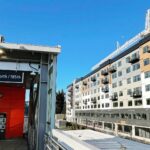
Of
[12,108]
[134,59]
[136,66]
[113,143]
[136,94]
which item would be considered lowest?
[113,143]

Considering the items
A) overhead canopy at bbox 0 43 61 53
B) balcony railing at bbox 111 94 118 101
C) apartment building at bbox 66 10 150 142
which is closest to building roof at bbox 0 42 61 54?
overhead canopy at bbox 0 43 61 53

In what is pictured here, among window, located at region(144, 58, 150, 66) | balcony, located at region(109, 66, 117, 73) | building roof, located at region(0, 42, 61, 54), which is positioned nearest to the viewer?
building roof, located at region(0, 42, 61, 54)

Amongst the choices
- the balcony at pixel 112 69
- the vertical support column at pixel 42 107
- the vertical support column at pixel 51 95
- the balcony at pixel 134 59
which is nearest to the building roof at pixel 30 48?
the vertical support column at pixel 51 95

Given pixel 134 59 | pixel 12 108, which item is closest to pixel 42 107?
pixel 12 108

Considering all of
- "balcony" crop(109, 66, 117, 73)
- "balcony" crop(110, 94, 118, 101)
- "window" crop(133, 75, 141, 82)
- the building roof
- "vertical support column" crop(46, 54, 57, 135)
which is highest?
"balcony" crop(109, 66, 117, 73)

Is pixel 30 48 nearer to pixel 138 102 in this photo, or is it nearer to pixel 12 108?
pixel 12 108

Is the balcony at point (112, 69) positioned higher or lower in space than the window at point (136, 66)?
higher

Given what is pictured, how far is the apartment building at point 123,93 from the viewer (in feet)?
125

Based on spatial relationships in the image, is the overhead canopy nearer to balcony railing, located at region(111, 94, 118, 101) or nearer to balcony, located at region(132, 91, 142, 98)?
balcony, located at region(132, 91, 142, 98)

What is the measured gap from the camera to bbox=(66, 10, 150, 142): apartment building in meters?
38.0

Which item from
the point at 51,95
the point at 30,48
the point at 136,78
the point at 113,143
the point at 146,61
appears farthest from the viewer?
the point at 136,78

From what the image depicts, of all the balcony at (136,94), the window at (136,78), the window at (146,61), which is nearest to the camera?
the window at (146,61)

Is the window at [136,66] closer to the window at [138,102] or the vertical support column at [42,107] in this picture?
the window at [138,102]

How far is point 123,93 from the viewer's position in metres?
45.1
